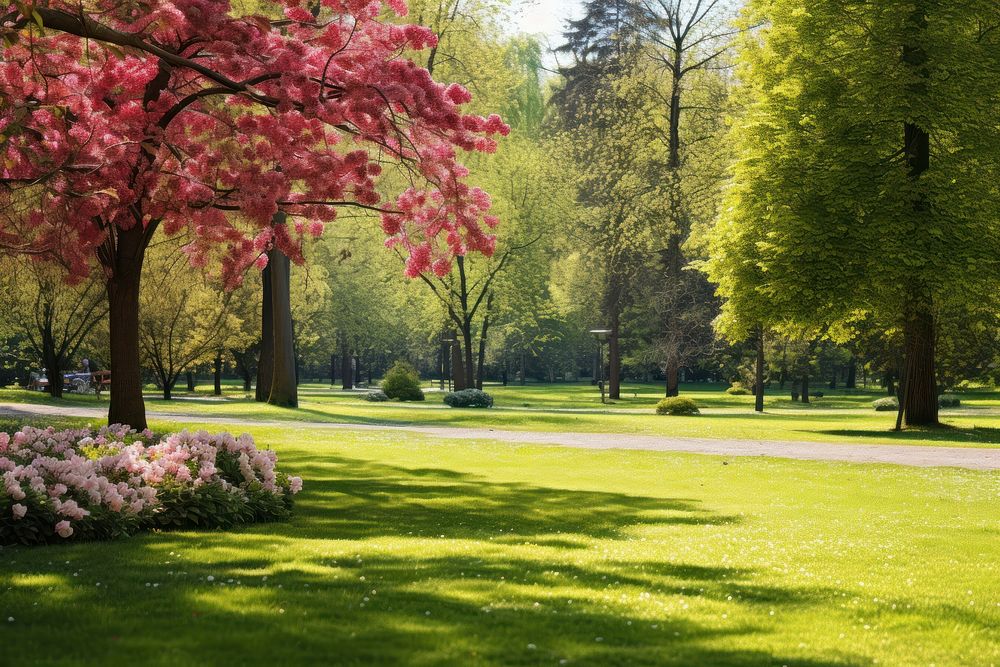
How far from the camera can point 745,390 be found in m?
70.2

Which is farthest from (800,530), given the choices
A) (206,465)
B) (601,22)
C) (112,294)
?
(601,22)

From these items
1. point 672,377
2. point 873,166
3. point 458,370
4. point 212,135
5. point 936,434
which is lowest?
point 936,434

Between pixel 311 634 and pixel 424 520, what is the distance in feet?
20.5

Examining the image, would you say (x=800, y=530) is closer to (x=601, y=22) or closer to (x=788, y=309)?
(x=788, y=309)

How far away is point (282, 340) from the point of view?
37.2 metres

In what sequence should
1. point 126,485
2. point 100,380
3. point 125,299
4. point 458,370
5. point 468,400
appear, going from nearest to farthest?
point 126,485 → point 125,299 → point 468,400 → point 100,380 → point 458,370

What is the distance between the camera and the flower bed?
9.55 meters

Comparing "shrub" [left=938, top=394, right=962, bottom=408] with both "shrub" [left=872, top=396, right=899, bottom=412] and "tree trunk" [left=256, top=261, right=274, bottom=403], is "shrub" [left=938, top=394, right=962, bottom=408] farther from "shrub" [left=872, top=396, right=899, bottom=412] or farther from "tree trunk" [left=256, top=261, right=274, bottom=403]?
"tree trunk" [left=256, top=261, right=274, bottom=403]

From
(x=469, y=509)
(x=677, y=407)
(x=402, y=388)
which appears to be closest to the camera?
(x=469, y=509)

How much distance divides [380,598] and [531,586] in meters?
1.25

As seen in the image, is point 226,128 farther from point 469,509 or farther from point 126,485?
point 469,509

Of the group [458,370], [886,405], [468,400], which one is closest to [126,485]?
[468,400]

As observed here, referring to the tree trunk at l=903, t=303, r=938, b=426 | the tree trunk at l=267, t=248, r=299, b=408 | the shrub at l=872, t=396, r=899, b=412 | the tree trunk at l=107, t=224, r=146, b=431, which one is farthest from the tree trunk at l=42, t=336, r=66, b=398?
the shrub at l=872, t=396, r=899, b=412

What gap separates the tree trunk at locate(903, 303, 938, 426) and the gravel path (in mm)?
6405
